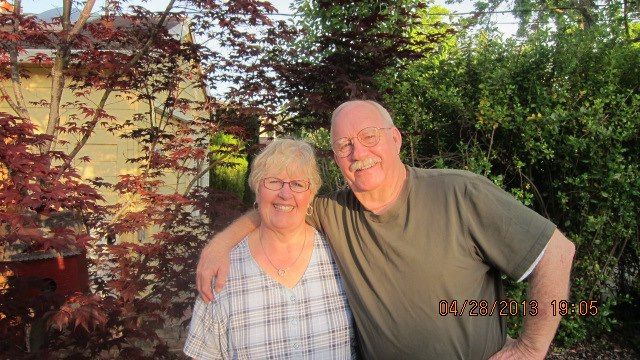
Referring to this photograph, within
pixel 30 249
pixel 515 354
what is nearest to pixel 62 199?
pixel 30 249

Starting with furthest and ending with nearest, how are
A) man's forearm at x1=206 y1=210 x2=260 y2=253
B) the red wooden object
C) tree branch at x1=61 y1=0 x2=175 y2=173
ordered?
tree branch at x1=61 y1=0 x2=175 y2=173, the red wooden object, man's forearm at x1=206 y1=210 x2=260 y2=253

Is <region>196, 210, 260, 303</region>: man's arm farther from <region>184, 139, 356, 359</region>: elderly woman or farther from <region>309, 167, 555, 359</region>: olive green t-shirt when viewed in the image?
<region>309, 167, 555, 359</region>: olive green t-shirt

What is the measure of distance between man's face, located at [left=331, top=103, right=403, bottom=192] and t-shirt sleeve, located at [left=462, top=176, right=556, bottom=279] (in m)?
0.34

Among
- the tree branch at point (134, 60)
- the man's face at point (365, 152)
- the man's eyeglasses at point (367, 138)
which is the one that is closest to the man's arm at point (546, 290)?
the man's face at point (365, 152)

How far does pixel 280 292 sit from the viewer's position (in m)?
2.12

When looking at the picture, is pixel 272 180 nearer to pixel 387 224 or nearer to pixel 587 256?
pixel 387 224

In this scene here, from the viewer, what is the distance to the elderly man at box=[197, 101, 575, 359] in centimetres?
189

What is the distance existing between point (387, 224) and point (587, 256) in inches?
119

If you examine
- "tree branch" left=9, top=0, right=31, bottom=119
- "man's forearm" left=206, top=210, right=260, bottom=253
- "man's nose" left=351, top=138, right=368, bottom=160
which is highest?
"tree branch" left=9, top=0, right=31, bottom=119

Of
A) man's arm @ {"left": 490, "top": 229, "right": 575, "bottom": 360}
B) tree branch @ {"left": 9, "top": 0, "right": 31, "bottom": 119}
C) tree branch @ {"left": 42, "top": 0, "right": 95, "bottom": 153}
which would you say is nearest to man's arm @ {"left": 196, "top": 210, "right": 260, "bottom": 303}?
man's arm @ {"left": 490, "top": 229, "right": 575, "bottom": 360}

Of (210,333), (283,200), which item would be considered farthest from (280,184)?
(210,333)

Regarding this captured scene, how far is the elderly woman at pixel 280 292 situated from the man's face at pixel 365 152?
186mm

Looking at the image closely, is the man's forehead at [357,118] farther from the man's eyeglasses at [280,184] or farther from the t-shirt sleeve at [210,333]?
the t-shirt sleeve at [210,333]

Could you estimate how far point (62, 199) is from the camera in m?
2.96
